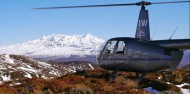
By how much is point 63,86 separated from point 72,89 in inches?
59.1

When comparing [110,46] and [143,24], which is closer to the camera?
[143,24]

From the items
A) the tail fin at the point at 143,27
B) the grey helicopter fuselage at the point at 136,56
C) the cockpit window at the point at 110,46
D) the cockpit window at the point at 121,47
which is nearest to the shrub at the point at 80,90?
the grey helicopter fuselage at the point at 136,56

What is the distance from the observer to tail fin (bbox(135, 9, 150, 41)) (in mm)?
21875

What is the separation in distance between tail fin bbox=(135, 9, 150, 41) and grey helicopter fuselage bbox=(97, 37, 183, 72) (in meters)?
0.74

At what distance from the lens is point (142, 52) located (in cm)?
2080

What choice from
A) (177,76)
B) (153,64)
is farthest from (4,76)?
(153,64)

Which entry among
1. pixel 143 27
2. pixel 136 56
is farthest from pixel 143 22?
pixel 136 56

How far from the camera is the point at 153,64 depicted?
20500 mm

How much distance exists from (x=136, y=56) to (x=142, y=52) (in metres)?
0.56

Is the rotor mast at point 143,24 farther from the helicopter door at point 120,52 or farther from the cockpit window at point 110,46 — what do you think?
the cockpit window at point 110,46

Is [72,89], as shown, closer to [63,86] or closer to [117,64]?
[63,86]

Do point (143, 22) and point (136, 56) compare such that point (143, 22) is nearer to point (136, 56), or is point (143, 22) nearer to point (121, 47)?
point (121, 47)

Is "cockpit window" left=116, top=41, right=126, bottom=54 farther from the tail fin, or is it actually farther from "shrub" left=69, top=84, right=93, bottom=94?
"shrub" left=69, top=84, right=93, bottom=94

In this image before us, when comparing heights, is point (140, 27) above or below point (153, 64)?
above
